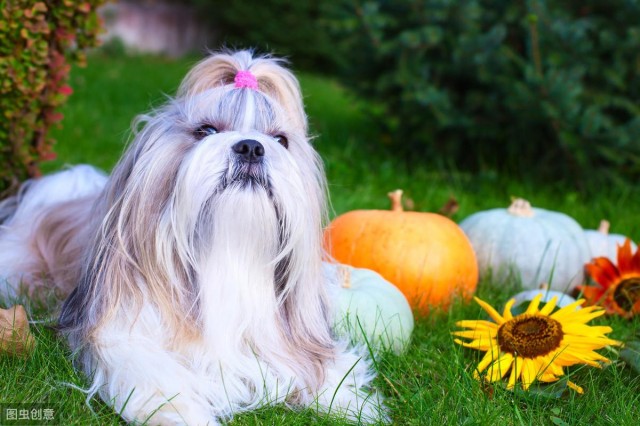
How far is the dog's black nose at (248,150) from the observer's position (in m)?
2.25

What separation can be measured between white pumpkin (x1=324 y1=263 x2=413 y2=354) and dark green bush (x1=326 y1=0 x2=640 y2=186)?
2.18 metres

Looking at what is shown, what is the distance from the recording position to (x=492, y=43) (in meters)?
4.86

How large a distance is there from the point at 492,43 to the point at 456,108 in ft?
2.11

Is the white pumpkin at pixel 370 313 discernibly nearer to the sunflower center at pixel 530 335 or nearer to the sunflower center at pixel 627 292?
the sunflower center at pixel 530 335

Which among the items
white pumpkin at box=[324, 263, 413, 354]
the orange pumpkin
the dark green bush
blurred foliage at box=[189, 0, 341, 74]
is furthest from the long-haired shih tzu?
blurred foliage at box=[189, 0, 341, 74]

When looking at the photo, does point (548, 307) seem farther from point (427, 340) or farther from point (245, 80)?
point (245, 80)

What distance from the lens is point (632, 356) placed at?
2635mm

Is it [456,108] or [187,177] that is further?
[456,108]

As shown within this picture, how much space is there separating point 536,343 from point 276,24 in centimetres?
1249

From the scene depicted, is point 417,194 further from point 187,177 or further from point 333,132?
point 187,177

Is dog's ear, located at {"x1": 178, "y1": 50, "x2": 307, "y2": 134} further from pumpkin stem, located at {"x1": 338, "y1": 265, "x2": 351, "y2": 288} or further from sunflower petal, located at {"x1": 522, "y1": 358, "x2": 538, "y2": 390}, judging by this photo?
sunflower petal, located at {"x1": 522, "y1": 358, "x2": 538, "y2": 390}

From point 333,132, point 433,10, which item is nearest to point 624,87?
point 433,10

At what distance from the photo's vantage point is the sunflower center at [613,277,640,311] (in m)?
3.31

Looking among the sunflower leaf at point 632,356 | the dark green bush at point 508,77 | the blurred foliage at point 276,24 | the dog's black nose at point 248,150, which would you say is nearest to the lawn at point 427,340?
the sunflower leaf at point 632,356
